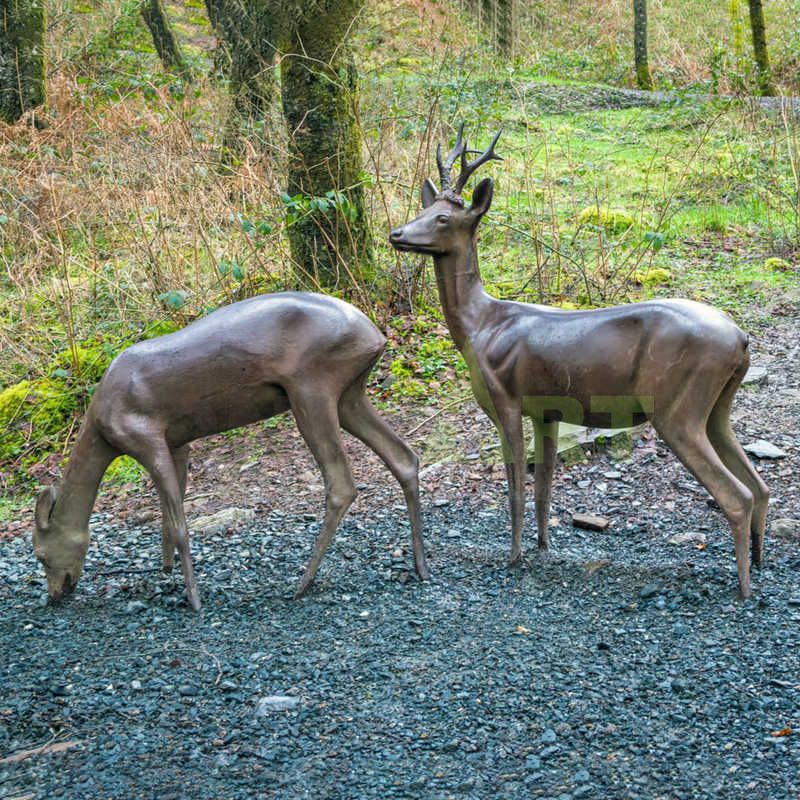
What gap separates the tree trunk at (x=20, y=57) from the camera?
12.4m

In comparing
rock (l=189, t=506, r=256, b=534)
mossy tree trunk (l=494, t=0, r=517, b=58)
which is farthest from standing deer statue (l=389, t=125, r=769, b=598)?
mossy tree trunk (l=494, t=0, r=517, b=58)

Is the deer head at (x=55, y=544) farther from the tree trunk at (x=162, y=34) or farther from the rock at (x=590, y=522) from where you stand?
the tree trunk at (x=162, y=34)

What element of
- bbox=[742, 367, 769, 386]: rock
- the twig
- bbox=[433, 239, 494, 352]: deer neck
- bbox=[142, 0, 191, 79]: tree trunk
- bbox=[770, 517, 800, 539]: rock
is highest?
bbox=[142, 0, 191, 79]: tree trunk

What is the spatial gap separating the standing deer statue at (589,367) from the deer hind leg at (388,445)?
50cm

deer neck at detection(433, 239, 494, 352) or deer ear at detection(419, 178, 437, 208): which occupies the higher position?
deer ear at detection(419, 178, 437, 208)

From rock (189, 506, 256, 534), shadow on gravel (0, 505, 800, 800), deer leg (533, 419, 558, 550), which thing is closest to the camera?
Answer: shadow on gravel (0, 505, 800, 800)

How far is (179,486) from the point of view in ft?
16.7

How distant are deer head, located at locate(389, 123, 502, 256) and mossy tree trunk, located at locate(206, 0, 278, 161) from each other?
14.3 ft

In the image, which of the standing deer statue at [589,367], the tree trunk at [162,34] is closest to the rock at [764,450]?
the standing deer statue at [589,367]

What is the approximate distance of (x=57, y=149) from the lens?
32.4 feet

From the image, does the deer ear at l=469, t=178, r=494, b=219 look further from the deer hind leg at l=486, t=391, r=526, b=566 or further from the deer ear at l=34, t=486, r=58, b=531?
the deer ear at l=34, t=486, r=58, b=531

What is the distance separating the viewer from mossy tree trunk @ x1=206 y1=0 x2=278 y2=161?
938 centimetres

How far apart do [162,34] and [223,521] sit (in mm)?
12842

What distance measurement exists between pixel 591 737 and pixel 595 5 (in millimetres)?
21251
